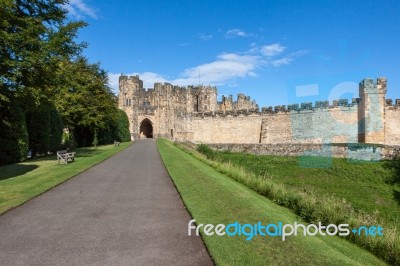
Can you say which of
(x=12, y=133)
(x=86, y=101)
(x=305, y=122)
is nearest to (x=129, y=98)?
(x=86, y=101)

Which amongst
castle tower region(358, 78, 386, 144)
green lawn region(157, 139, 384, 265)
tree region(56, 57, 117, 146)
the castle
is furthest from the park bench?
castle tower region(358, 78, 386, 144)

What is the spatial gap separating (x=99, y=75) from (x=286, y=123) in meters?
23.7

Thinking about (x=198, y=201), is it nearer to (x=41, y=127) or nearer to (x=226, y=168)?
(x=226, y=168)

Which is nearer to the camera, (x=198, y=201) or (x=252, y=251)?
(x=252, y=251)

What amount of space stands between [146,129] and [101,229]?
72.5 meters

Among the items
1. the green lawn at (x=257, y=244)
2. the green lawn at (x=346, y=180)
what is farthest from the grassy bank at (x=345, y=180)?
the green lawn at (x=257, y=244)

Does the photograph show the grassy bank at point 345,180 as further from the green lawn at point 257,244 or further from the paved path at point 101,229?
the paved path at point 101,229

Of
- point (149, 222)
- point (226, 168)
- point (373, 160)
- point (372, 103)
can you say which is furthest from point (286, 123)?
point (149, 222)

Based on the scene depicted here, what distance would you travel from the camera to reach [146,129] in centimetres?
7931

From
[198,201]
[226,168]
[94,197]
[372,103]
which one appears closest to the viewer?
[198,201]

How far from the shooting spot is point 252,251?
6172mm

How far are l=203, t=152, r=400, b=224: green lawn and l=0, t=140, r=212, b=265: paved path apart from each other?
1113cm

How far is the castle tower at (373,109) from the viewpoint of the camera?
1207 inches

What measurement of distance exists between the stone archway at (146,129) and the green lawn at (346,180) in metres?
51.1
